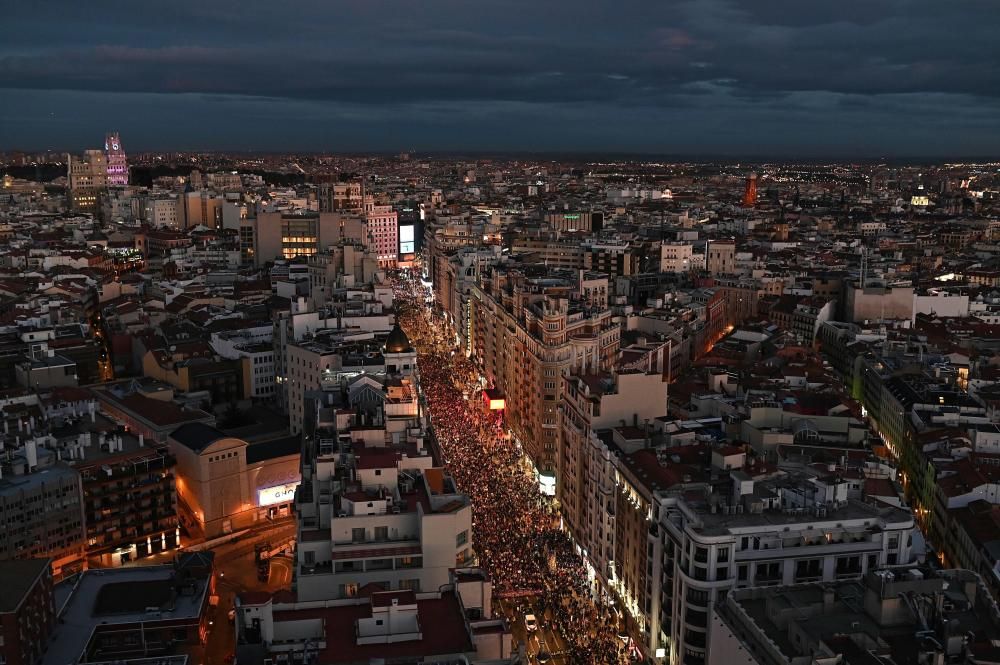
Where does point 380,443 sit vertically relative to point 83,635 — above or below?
above

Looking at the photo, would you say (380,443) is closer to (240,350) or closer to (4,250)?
(240,350)

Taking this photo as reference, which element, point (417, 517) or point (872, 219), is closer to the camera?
point (417, 517)

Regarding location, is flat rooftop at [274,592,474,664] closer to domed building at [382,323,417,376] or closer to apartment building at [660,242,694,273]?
domed building at [382,323,417,376]

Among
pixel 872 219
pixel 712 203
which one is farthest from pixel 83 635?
pixel 712 203

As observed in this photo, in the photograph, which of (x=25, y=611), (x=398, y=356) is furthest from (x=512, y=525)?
(x=25, y=611)

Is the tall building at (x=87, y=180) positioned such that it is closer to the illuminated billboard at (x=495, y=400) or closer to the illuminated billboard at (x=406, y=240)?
the illuminated billboard at (x=406, y=240)

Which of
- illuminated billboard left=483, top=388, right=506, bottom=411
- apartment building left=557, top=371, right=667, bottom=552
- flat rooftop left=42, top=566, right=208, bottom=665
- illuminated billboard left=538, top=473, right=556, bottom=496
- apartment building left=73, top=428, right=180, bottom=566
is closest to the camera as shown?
flat rooftop left=42, top=566, right=208, bottom=665

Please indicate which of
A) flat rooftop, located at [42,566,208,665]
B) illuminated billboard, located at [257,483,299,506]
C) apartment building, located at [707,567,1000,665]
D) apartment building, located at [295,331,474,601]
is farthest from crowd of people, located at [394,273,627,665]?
flat rooftop, located at [42,566,208,665]

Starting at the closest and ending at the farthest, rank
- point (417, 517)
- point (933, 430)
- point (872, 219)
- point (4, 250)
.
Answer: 1. point (417, 517)
2. point (933, 430)
3. point (4, 250)
4. point (872, 219)
